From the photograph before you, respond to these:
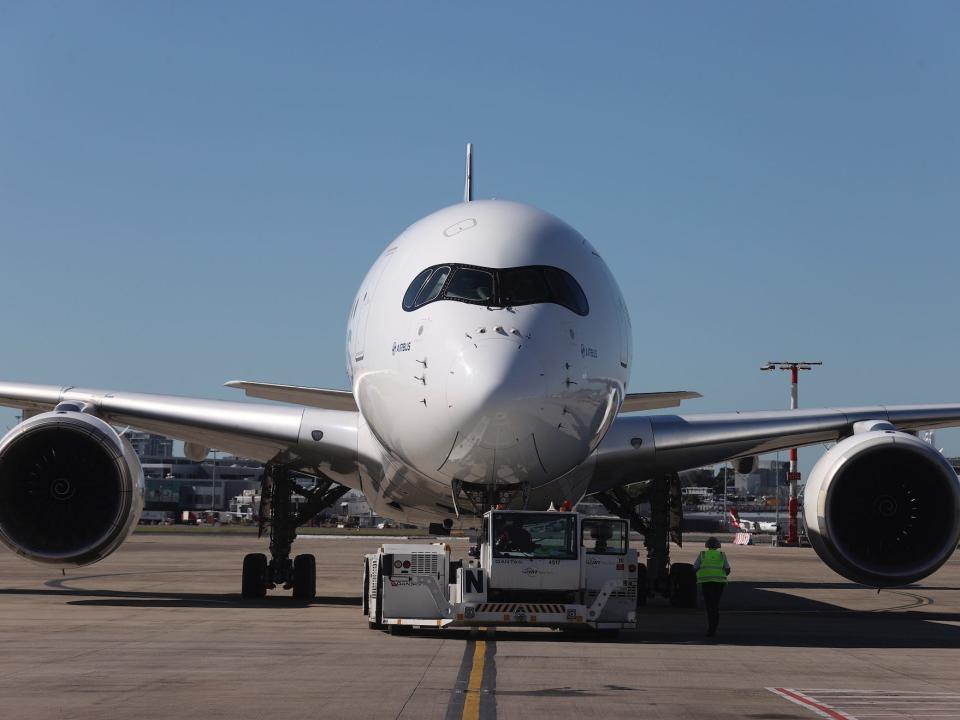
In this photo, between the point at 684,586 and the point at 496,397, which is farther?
the point at 684,586

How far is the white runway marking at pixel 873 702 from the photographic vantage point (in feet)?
27.1

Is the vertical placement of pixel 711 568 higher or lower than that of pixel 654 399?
lower

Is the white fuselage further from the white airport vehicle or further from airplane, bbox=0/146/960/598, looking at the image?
the white airport vehicle

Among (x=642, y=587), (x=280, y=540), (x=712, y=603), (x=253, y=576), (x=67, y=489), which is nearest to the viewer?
(x=712, y=603)

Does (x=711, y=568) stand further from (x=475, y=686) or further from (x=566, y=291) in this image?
(x=475, y=686)

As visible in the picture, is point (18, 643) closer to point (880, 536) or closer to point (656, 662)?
point (656, 662)

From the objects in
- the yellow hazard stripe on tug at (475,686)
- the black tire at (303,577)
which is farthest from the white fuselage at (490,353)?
the black tire at (303,577)

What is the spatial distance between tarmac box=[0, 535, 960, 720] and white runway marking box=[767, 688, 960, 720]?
0.02 metres

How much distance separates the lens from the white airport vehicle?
1351 centimetres

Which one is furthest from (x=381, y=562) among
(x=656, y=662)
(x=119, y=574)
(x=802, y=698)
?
(x=119, y=574)

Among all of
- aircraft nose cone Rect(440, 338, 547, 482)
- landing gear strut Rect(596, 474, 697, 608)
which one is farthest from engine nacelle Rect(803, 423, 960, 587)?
aircraft nose cone Rect(440, 338, 547, 482)

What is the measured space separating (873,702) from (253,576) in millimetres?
12259

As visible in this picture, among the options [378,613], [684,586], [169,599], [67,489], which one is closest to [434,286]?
[378,613]

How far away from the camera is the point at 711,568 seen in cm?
1537
